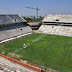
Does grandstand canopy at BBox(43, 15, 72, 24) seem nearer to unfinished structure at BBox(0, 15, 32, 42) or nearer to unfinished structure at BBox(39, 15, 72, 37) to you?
unfinished structure at BBox(39, 15, 72, 37)

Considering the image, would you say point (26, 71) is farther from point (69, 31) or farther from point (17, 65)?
point (69, 31)

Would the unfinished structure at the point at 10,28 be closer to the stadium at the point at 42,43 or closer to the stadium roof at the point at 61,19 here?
the stadium at the point at 42,43

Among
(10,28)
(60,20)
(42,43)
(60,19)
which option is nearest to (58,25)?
(60,20)

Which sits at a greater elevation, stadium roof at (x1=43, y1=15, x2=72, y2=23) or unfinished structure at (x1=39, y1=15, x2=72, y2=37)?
stadium roof at (x1=43, y1=15, x2=72, y2=23)

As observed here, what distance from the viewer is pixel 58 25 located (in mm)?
41781

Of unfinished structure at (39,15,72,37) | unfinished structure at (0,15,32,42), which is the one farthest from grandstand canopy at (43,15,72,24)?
unfinished structure at (0,15,32,42)

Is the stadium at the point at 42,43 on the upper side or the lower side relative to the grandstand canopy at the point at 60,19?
lower

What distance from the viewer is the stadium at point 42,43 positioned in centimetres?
1628

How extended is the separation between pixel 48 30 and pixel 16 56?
24.9m

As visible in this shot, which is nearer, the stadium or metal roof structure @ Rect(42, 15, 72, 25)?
the stadium

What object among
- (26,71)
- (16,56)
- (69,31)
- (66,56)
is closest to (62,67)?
(66,56)

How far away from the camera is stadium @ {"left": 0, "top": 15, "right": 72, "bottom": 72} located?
16281 millimetres

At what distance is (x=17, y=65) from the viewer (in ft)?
47.6

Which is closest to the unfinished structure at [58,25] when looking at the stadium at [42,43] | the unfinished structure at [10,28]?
the stadium at [42,43]
